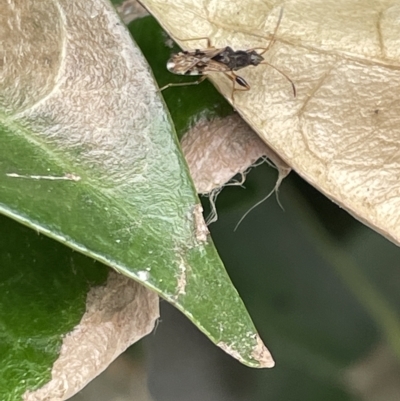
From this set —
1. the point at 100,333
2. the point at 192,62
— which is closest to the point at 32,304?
the point at 100,333

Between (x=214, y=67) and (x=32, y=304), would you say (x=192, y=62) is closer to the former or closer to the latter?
(x=214, y=67)

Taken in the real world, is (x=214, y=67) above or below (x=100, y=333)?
above

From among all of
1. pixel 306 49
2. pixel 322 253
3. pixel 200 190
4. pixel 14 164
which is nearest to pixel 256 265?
pixel 322 253

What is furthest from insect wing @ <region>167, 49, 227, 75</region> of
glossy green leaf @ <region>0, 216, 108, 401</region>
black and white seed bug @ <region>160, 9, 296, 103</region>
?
glossy green leaf @ <region>0, 216, 108, 401</region>

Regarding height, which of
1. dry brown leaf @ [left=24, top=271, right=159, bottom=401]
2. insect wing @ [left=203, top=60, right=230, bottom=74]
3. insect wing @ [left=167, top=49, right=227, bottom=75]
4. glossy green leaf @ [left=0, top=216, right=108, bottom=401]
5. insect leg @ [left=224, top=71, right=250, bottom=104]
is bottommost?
dry brown leaf @ [left=24, top=271, right=159, bottom=401]

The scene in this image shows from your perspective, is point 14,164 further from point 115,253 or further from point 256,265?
point 256,265

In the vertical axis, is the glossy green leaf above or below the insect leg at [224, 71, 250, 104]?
below

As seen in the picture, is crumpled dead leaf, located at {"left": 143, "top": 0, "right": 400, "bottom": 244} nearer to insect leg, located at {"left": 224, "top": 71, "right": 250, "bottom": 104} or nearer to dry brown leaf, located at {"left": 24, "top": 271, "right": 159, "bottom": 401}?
insect leg, located at {"left": 224, "top": 71, "right": 250, "bottom": 104}

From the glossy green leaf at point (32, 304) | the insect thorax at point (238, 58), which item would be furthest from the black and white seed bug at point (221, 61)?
the glossy green leaf at point (32, 304)
